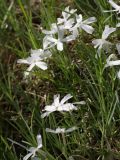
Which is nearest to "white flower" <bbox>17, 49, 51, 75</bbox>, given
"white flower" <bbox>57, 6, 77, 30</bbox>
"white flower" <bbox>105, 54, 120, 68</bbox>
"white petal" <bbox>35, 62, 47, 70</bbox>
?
"white petal" <bbox>35, 62, 47, 70</bbox>

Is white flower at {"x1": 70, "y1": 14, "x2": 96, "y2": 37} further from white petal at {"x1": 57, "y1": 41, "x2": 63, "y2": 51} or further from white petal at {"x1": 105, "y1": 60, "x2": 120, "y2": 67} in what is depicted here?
white petal at {"x1": 105, "y1": 60, "x2": 120, "y2": 67}

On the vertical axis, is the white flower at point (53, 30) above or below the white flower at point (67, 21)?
below

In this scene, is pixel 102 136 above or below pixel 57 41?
below

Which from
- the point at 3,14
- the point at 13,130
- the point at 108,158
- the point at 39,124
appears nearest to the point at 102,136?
the point at 108,158

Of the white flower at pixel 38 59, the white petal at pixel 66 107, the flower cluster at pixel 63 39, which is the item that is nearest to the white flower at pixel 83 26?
the flower cluster at pixel 63 39

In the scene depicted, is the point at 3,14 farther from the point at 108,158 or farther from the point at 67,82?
the point at 108,158

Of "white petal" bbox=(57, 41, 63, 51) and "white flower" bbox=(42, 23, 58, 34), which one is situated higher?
"white flower" bbox=(42, 23, 58, 34)

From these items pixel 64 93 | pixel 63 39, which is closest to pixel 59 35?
pixel 63 39

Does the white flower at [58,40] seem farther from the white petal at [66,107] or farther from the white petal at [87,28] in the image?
the white petal at [66,107]
